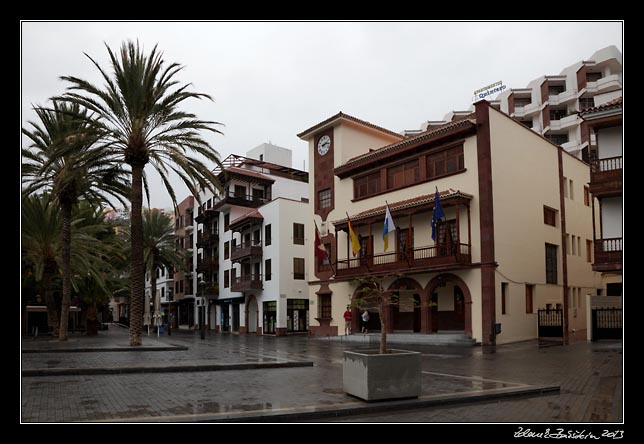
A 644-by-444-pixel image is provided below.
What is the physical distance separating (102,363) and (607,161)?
843 inches

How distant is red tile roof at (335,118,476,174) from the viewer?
98.6ft

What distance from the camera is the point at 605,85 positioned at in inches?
2554

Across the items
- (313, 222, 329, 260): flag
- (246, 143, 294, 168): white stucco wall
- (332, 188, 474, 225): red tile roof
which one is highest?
(246, 143, 294, 168): white stucco wall

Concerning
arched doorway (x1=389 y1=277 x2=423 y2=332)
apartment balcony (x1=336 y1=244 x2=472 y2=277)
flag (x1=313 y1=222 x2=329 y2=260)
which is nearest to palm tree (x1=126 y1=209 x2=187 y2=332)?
flag (x1=313 y1=222 x2=329 y2=260)

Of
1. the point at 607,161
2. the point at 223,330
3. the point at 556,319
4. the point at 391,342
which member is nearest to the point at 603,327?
the point at 556,319

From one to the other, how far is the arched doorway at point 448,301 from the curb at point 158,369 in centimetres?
1521

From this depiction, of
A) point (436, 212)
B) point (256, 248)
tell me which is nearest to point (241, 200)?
point (256, 248)

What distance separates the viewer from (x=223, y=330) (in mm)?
56688

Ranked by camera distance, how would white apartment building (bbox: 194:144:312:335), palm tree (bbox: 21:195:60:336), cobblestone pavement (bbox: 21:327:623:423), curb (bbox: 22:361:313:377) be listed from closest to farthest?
1. cobblestone pavement (bbox: 21:327:623:423)
2. curb (bbox: 22:361:313:377)
3. palm tree (bbox: 21:195:60:336)
4. white apartment building (bbox: 194:144:312:335)

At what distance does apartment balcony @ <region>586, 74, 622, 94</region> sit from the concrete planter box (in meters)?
63.4

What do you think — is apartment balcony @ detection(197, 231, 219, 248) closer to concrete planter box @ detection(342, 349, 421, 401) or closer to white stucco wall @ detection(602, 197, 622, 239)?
white stucco wall @ detection(602, 197, 622, 239)

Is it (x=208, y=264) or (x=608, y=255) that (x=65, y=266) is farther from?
(x=208, y=264)

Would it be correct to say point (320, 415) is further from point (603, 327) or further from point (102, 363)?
point (603, 327)

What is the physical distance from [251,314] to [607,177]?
33846mm
